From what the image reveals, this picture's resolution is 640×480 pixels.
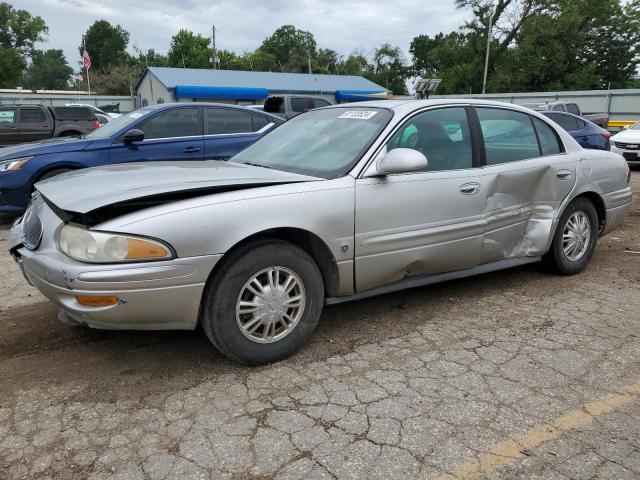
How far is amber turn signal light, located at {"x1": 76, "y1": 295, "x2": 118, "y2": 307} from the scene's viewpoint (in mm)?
2658

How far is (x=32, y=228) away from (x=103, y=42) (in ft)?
385

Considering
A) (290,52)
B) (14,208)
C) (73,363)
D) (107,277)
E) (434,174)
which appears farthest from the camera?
(290,52)

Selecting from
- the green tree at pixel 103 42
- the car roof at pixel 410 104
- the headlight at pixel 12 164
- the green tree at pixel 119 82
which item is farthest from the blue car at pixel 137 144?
the green tree at pixel 103 42

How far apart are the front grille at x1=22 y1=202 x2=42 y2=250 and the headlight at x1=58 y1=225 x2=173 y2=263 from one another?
17.7 inches

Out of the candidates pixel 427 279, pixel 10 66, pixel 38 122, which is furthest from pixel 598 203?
pixel 10 66

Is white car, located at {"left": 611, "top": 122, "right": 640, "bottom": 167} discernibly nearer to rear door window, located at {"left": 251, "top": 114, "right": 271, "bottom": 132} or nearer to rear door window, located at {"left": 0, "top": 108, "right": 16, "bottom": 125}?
rear door window, located at {"left": 251, "top": 114, "right": 271, "bottom": 132}

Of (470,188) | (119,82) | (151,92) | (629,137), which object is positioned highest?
(119,82)

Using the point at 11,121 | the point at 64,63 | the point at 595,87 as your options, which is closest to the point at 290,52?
the point at 64,63

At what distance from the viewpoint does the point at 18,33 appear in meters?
68.1

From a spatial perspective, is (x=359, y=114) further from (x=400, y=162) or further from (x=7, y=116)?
(x=7, y=116)

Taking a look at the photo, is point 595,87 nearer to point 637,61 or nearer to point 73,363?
point 637,61

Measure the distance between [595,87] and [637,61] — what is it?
6512mm

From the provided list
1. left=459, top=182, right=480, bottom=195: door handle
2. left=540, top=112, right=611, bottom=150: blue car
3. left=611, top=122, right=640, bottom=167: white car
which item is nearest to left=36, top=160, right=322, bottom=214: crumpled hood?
left=459, top=182, right=480, bottom=195: door handle

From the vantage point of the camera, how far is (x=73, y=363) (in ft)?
10.3
